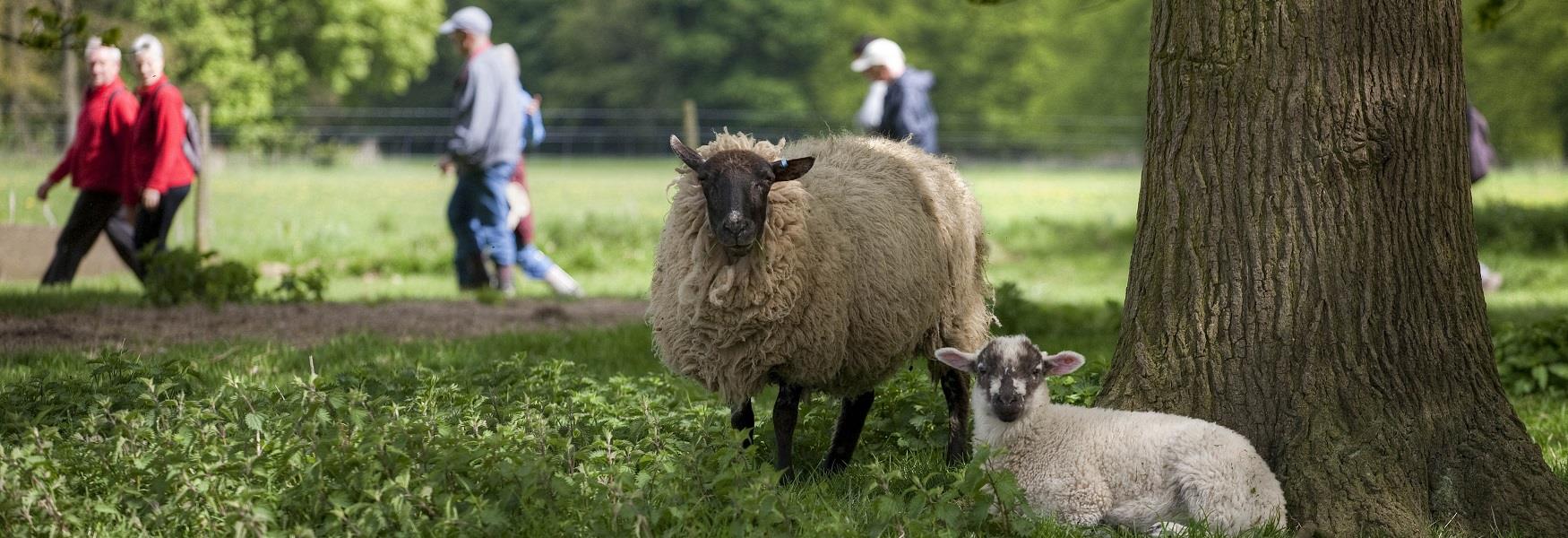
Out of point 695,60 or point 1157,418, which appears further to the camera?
point 695,60

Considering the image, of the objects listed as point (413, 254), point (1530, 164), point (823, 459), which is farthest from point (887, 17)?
point (823, 459)

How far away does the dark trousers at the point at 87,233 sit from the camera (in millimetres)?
10430

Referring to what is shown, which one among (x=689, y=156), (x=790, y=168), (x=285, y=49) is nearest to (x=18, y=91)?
(x=285, y=49)

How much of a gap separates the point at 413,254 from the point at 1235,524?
12.6 m

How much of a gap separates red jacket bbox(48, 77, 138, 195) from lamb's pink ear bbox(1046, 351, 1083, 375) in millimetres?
7899

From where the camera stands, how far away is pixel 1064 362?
16.6 feet

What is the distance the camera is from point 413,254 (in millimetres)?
15789

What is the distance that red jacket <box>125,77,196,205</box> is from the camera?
33.2 feet

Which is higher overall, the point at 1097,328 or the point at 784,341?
the point at 784,341

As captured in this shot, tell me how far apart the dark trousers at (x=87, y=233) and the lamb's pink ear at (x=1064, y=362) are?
7.89 metres

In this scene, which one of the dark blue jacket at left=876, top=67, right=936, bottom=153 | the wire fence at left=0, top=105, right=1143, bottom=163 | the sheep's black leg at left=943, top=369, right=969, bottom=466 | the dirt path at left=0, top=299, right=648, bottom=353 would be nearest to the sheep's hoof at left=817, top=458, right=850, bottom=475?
the sheep's black leg at left=943, top=369, right=969, bottom=466

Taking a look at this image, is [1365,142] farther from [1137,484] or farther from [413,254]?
[413,254]

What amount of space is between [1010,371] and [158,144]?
7.56 metres

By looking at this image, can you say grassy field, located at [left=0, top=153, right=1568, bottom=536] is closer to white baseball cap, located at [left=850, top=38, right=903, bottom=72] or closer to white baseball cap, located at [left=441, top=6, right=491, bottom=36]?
white baseball cap, located at [left=850, top=38, right=903, bottom=72]
